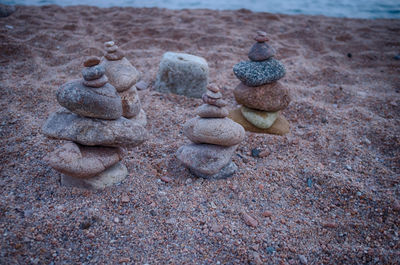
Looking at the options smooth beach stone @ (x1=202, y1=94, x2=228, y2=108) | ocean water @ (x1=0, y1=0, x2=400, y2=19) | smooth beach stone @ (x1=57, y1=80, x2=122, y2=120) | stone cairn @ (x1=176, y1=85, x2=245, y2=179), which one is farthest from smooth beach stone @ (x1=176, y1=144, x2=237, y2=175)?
ocean water @ (x1=0, y1=0, x2=400, y2=19)

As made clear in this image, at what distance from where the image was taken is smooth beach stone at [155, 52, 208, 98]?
4.09 meters

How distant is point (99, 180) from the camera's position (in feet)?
8.39

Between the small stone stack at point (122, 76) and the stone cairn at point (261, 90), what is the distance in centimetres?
119

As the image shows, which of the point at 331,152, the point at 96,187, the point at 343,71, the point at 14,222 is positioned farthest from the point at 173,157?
the point at 343,71

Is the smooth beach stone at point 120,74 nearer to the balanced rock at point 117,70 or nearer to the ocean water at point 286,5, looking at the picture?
the balanced rock at point 117,70

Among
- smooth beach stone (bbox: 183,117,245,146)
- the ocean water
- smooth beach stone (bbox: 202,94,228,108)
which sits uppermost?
the ocean water

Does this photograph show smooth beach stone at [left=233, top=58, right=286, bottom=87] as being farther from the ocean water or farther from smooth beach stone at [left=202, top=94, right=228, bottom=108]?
the ocean water

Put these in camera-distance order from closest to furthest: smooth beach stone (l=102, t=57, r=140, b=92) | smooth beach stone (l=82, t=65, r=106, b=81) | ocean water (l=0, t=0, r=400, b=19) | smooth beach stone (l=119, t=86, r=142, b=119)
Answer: smooth beach stone (l=82, t=65, r=106, b=81), smooth beach stone (l=102, t=57, r=140, b=92), smooth beach stone (l=119, t=86, r=142, b=119), ocean water (l=0, t=0, r=400, b=19)

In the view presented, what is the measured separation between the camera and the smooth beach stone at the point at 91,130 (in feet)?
7.70

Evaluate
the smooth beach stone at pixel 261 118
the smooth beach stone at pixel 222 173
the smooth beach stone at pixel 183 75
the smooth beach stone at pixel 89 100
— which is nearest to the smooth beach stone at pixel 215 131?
the smooth beach stone at pixel 222 173

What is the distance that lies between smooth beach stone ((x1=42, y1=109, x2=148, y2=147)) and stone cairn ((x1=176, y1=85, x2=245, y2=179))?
1.69ft

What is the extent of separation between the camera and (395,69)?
17.7 ft

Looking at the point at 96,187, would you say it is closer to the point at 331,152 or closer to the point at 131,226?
the point at 131,226

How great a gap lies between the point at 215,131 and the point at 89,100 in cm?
108
